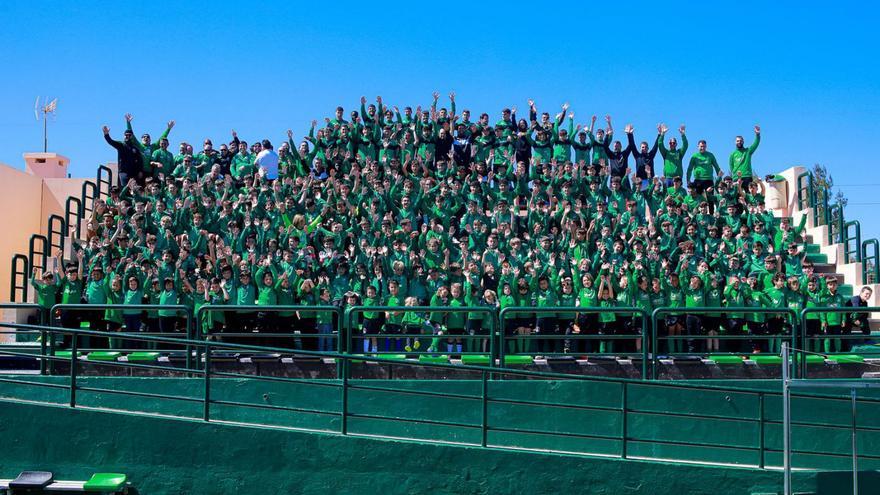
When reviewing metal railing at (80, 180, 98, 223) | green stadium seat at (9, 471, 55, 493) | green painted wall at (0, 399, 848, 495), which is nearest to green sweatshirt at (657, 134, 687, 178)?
green painted wall at (0, 399, 848, 495)

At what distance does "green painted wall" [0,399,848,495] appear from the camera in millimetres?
9781

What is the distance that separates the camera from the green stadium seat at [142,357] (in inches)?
466

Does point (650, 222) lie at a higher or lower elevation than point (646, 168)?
lower

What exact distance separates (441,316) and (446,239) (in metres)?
3.04

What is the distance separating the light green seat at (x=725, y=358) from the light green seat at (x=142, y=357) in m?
7.05

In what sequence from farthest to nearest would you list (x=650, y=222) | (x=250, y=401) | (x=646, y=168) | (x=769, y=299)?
(x=646, y=168) → (x=650, y=222) → (x=769, y=299) → (x=250, y=401)

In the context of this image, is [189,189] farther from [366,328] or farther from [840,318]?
[840,318]

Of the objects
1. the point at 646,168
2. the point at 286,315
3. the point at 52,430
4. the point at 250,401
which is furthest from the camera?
the point at 646,168

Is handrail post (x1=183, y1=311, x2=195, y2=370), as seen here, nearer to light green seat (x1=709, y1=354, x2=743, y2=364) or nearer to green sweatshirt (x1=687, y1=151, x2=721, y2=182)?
light green seat (x1=709, y1=354, x2=743, y2=364)

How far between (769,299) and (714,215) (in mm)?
Result: 4071

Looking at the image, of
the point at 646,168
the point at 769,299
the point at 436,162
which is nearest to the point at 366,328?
the point at 769,299

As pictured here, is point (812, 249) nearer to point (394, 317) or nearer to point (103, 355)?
point (394, 317)

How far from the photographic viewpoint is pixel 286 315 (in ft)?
42.6

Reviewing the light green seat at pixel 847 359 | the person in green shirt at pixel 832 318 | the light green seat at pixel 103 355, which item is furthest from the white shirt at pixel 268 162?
the light green seat at pixel 847 359
